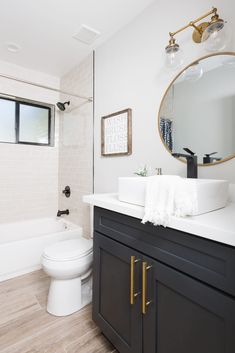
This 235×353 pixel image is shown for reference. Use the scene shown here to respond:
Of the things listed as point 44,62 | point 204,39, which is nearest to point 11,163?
point 44,62

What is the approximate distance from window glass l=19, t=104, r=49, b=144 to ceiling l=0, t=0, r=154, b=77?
2.13 feet

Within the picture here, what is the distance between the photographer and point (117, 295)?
1.13m

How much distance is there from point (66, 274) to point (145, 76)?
170 cm

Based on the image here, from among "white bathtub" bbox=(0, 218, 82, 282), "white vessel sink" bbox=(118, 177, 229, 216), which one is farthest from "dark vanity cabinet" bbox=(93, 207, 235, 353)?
"white bathtub" bbox=(0, 218, 82, 282)

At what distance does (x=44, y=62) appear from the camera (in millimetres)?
2502

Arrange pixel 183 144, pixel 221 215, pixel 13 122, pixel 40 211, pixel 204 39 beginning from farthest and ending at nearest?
pixel 40 211
pixel 13 122
pixel 183 144
pixel 204 39
pixel 221 215

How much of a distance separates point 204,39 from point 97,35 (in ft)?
4.05

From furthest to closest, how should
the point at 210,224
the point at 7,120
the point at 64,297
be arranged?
the point at 7,120 → the point at 64,297 → the point at 210,224

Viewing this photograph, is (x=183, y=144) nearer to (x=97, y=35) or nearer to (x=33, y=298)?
(x=97, y=35)

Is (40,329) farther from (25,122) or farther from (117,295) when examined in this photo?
(25,122)

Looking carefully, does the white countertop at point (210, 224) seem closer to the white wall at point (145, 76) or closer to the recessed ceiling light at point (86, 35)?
the white wall at point (145, 76)

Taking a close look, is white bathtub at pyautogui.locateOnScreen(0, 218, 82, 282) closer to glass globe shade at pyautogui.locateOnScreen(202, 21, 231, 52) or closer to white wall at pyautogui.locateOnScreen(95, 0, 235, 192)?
white wall at pyautogui.locateOnScreen(95, 0, 235, 192)

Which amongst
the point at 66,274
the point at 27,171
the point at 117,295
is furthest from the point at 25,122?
the point at 117,295

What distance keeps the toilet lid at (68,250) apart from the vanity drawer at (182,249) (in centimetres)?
58
